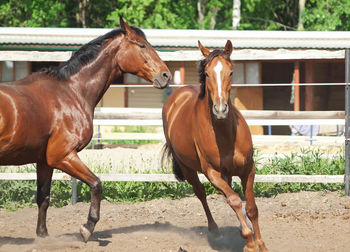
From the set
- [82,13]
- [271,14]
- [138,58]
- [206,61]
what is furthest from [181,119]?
[271,14]

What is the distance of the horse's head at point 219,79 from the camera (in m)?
4.68

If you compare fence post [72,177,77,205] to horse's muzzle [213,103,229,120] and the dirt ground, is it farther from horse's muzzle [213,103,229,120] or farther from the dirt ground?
horse's muzzle [213,103,229,120]

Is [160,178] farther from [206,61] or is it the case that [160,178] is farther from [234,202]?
[206,61]

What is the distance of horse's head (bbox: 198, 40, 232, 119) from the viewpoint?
4.68 metres

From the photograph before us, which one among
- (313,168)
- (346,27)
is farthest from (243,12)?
(313,168)

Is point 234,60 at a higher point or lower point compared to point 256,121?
higher

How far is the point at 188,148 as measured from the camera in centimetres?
592

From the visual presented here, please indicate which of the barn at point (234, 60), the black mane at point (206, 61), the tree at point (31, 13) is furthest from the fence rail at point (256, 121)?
the tree at point (31, 13)

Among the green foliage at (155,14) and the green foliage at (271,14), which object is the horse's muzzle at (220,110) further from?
the green foliage at (271,14)

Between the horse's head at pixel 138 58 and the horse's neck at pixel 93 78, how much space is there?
6.2 inches

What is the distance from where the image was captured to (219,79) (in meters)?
4.85

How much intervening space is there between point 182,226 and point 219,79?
8.73 ft

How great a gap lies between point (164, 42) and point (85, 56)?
1002 cm

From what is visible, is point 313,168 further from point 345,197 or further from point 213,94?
point 213,94
